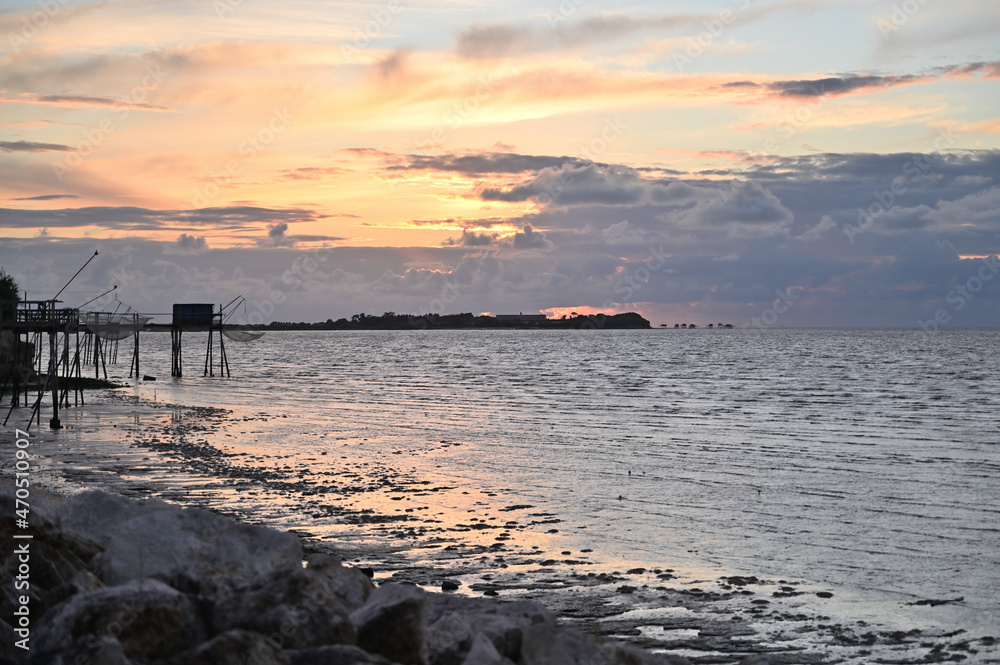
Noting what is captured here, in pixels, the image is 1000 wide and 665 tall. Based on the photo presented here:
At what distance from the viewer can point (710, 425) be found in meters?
35.5

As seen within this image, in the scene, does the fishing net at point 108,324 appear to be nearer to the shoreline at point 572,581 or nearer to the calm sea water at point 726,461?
the calm sea water at point 726,461

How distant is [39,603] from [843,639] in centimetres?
959

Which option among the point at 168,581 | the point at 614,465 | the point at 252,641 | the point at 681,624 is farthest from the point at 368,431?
the point at 252,641

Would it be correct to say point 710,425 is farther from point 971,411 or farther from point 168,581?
point 168,581

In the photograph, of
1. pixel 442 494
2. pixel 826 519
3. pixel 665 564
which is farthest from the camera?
pixel 442 494

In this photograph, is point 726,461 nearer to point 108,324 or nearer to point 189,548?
point 189,548

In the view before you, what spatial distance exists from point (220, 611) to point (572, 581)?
735 centimetres

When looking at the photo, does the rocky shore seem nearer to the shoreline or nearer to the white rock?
the white rock

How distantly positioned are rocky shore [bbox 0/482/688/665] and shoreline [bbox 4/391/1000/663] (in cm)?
208

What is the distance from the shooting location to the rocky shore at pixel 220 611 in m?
6.75

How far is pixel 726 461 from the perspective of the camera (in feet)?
84.9

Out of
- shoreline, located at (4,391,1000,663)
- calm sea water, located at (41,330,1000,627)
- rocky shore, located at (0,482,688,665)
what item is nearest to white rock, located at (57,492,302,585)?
rocky shore, located at (0,482,688,665)

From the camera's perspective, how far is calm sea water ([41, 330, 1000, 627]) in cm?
1518

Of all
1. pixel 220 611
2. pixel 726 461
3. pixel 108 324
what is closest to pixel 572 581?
pixel 220 611
